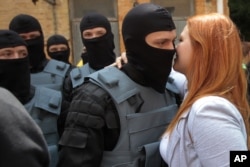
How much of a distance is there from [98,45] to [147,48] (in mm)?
1485

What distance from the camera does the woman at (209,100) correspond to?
4.86ft

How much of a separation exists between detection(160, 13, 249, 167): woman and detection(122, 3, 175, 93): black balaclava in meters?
0.23

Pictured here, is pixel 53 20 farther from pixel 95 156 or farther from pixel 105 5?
pixel 95 156

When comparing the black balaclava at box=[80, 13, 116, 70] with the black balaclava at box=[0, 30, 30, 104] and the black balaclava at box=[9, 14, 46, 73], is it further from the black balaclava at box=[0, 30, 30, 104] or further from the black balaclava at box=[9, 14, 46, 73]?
the black balaclava at box=[0, 30, 30, 104]

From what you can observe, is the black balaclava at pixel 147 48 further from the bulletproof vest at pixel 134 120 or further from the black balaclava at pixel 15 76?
the black balaclava at pixel 15 76

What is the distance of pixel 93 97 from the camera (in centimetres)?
184

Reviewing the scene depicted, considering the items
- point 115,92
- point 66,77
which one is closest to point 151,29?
point 115,92

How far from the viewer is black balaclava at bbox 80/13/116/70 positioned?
3402 mm

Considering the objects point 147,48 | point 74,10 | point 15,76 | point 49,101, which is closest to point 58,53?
point 15,76

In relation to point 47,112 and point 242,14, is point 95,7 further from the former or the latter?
point 242,14

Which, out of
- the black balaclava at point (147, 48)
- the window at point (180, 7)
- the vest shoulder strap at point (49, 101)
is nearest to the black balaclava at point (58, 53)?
the vest shoulder strap at point (49, 101)

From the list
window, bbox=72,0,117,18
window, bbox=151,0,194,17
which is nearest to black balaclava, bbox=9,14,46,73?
window, bbox=72,0,117,18

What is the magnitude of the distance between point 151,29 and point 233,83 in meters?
0.49

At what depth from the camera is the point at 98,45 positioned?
3.39 m
